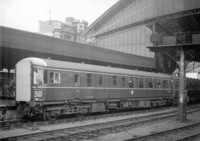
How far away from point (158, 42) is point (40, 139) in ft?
38.4

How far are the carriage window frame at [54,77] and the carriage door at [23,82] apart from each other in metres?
1.35

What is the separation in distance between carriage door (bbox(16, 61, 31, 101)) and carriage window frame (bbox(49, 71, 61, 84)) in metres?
1.35

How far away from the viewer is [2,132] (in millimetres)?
11906

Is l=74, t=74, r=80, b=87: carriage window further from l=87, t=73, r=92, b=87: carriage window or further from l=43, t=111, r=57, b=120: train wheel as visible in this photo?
l=43, t=111, r=57, b=120: train wheel

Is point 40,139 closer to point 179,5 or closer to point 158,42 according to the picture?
point 158,42

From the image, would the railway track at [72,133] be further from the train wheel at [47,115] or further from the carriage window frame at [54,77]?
the carriage window frame at [54,77]

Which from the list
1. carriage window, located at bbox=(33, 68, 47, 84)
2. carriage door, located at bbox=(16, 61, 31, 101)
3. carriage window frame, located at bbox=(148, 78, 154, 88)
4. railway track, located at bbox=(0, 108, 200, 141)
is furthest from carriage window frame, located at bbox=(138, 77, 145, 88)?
carriage door, located at bbox=(16, 61, 31, 101)

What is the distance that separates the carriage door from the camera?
1445 centimetres

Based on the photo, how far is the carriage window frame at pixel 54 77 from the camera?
15242mm

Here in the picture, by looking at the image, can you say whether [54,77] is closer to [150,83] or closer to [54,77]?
[54,77]

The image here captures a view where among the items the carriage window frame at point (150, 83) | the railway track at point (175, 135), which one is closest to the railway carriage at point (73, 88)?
the carriage window frame at point (150, 83)

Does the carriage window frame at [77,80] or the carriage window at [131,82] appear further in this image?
the carriage window at [131,82]

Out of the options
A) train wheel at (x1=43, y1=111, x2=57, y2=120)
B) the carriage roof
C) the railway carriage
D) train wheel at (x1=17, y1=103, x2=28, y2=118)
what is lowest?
train wheel at (x1=43, y1=111, x2=57, y2=120)

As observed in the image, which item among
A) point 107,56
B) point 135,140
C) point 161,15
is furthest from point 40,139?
point 161,15
